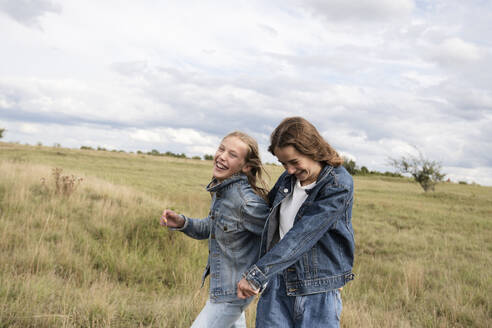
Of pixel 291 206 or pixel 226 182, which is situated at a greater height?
pixel 226 182

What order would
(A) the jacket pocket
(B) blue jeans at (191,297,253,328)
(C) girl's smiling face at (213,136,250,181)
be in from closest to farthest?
(B) blue jeans at (191,297,253,328) → (A) the jacket pocket → (C) girl's smiling face at (213,136,250,181)

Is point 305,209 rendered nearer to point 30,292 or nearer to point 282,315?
point 282,315

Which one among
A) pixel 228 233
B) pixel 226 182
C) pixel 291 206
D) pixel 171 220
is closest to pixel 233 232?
pixel 228 233

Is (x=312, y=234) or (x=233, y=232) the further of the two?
(x=233, y=232)

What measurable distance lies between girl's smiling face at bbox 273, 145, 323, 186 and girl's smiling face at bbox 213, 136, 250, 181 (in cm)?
51

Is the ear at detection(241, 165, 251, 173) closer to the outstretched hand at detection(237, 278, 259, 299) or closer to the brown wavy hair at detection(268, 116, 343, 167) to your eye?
the brown wavy hair at detection(268, 116, 343, 167)

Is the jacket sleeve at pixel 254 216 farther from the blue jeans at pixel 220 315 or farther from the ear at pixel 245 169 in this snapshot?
the blue jeans at pixel 220 315

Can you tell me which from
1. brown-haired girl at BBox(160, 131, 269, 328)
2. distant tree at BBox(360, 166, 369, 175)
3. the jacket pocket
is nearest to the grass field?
brown-haired girl at BBox(160, 131, 269, 328)

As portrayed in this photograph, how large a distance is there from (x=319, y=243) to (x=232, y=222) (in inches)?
26.1

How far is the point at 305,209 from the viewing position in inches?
95.7

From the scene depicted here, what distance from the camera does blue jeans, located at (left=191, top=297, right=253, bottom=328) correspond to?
8.77 feet

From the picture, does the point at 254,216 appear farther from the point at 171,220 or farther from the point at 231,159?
the point at 171,220

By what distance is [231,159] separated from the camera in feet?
9.70

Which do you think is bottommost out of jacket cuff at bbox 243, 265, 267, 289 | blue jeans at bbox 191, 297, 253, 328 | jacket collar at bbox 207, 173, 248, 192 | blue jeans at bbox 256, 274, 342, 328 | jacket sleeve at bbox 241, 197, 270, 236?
blue jeans at bbox 191, 297, 253, 328
